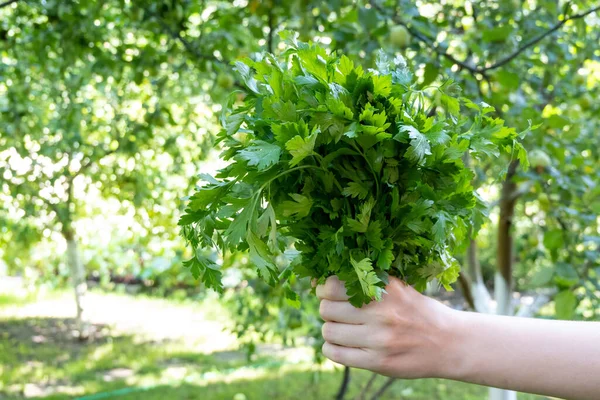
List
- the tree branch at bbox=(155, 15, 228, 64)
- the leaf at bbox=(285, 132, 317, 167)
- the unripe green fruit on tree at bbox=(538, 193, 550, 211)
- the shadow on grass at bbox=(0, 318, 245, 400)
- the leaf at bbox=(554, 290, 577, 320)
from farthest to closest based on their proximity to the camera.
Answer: the shadow on grass at bbox=(0, 318, 245, 400) < the tree branch at bbox=(155, 15, 228, 64) < the unripe green fruit on tree at bbox=(538, 193, 550, 211) < the leaf at bbox=(554, 290, 577, 320) < the leaf at bbox=(285, 132, 317, 167)

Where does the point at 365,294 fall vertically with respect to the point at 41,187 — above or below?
below

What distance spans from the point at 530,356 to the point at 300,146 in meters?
0.45

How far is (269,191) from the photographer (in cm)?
87

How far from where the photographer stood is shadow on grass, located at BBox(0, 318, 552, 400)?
3976mm

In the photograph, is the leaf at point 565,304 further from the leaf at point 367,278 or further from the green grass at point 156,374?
the green grass at point 156,374

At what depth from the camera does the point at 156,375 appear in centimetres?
446

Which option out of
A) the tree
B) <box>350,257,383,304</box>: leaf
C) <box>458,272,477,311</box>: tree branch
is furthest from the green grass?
<box>350,257,383,304</box>: leaf

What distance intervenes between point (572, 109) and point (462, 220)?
→ 67.9 inches

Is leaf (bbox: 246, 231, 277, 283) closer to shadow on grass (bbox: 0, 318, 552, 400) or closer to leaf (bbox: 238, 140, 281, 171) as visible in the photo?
leaf (bbox: 238, 140, 281, 171)

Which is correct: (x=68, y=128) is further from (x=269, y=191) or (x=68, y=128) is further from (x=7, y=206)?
(x=269, y=191)

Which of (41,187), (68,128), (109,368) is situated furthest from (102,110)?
(109,368)

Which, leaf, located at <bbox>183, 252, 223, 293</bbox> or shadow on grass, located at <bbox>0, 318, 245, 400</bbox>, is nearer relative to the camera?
leaf, located at <bbox>183, 252, 223, 293</bbox>

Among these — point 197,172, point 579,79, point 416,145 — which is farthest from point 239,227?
point 197,172

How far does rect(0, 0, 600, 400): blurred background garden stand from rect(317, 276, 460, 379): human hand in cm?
16
